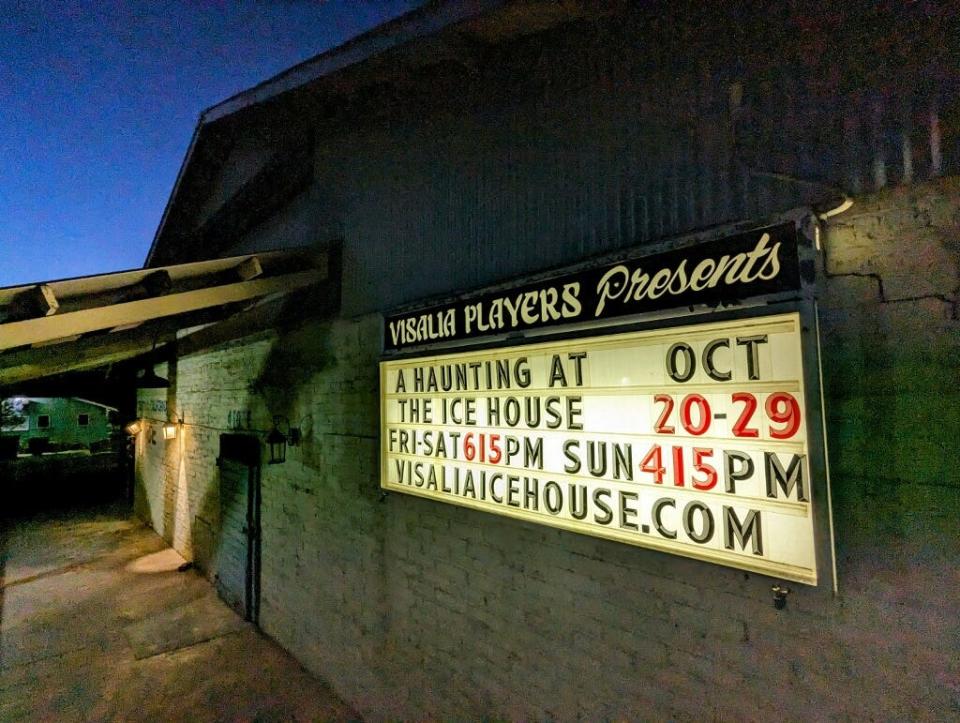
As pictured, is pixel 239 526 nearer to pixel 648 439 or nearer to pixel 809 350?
pixel 648 439

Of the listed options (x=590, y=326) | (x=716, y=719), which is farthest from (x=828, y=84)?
(x=716, y=719)

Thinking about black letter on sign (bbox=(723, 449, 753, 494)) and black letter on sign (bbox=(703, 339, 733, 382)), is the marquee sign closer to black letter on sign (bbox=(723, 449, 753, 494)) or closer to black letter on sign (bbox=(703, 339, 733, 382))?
black letter on sign (bbox=(703, 339, 733, 382))

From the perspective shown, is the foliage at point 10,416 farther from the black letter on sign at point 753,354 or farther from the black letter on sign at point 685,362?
the black letter on sign at point 753,354

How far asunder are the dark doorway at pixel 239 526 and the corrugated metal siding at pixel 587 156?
3.32m

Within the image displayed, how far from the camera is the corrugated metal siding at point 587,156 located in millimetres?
2232

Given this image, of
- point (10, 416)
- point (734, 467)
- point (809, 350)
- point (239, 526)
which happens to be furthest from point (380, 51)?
point (10, 416)

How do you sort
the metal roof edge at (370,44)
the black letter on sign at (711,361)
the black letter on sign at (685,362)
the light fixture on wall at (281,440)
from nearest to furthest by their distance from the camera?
the black letter on sign at (711,361) → the black letter on sign at (685,362) → the metal roof edge at (370,44) → the light fixture on wall at (281,440)

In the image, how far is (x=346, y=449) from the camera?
498cm

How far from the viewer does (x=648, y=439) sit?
8.65ft

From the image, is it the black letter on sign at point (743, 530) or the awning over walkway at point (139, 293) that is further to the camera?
the awning over walkway at point (139, 293)

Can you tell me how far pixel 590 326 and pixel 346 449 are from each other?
10.1 feet

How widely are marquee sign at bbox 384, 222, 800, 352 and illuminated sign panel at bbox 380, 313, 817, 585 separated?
165 mm

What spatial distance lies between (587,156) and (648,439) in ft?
6.20

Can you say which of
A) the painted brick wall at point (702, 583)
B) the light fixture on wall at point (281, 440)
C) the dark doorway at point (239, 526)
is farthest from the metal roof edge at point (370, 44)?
the dark doorway at point (239, 526)
